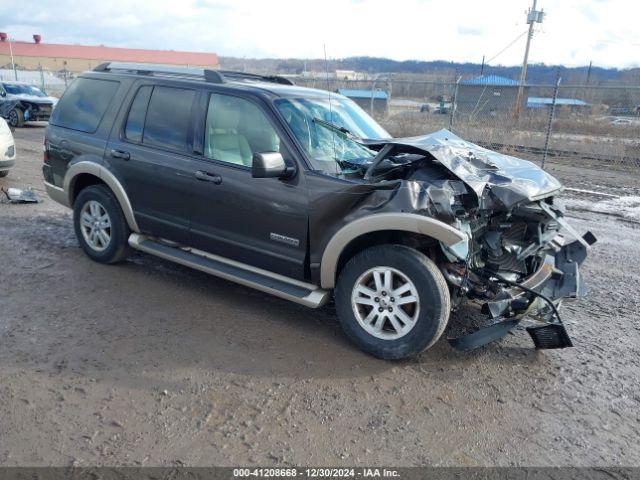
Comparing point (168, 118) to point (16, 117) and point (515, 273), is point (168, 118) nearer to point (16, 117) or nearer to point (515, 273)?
point (515, 273)

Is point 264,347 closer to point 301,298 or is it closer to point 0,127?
point 301,298

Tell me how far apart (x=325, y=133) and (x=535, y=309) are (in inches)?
85.9

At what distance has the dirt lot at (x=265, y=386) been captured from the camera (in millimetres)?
2957

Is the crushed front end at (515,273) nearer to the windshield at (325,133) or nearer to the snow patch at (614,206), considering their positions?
the windshield at (325,133)

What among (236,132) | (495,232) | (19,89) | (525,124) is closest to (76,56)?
(19,89)

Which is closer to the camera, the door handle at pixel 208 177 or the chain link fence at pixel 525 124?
the door handle at pixel 208 177

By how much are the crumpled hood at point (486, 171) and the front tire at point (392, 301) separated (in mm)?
690

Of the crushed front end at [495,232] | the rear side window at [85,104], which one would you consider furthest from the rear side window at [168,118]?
the crushed front end at [495,232]

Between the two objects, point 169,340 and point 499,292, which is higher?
point 499,292

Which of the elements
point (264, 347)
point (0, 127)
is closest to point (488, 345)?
point (264, 347)

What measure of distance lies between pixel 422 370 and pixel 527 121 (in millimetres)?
19064

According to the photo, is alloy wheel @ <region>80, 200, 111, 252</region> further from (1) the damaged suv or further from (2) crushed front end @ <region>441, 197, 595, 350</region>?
(2) crushed front end @ <region>441, 197, 595, 350</region>

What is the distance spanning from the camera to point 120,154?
5.18 meters

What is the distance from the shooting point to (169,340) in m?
4.08
